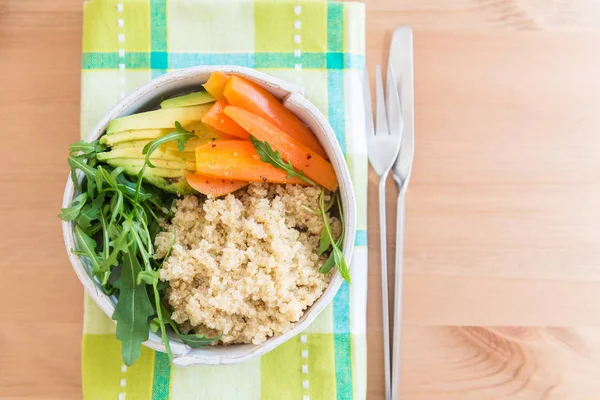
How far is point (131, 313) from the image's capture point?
89 cm

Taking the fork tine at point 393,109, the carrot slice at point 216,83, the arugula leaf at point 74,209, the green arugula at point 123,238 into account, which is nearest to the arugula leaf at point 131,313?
the green arugula at point 123,238

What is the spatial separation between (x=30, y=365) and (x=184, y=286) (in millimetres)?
471

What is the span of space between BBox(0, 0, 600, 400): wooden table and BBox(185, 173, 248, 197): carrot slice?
35 centimetres

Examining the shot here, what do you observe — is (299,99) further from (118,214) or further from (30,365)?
(30,365)

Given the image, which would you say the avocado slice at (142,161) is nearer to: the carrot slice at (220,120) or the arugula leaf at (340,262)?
the carrot slice at (220,120)

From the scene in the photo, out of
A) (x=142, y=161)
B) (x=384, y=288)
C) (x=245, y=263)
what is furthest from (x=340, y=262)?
(x=142, y=161)

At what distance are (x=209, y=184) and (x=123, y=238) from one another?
0.55 feet

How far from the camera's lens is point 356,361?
108 centimetres

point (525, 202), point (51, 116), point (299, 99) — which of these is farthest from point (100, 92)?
point (525, 202)

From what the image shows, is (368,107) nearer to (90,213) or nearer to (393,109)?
(393,109)

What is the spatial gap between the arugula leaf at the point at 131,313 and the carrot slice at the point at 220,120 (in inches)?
10.7

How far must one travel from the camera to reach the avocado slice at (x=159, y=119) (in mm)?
923

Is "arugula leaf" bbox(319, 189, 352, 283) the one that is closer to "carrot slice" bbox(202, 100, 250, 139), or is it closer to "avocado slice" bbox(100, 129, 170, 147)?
"carrot slice" bbox(202, 100, 250, 139)

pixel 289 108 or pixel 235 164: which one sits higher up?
pixel 289 108
